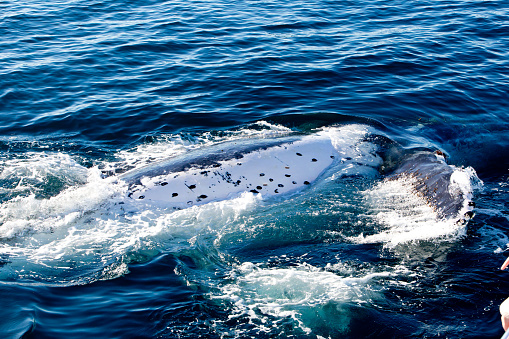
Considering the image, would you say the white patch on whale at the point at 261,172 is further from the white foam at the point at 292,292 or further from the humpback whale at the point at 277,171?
the white foam at the point at 292,292

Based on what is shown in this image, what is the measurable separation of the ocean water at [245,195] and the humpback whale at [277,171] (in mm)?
312

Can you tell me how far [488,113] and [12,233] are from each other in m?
13.8

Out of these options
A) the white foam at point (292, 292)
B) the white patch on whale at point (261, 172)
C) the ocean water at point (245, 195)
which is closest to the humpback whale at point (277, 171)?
the white patch on whale at point (261, 172)

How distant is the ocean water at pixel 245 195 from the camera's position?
764 centimetres

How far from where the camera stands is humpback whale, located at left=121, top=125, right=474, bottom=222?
10.1m

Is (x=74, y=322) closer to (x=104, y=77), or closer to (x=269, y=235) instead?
(x=269, y=235)

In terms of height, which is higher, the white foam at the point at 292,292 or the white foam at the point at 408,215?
the white foam at the point at 408,215

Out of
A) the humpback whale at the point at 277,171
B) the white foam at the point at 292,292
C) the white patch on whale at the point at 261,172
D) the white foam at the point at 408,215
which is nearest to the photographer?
the white foam at the point at 292,292

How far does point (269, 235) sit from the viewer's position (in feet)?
31.7

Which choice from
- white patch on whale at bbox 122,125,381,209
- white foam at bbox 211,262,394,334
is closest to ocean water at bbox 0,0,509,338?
white foam at bbox 211,262,394,334

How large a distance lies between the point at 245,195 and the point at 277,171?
0.97 metres

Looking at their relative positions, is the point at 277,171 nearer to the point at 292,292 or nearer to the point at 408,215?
the point at 408,215

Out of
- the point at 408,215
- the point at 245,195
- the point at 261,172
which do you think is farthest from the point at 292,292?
the point at 261,172

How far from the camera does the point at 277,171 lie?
10922 millimetres
